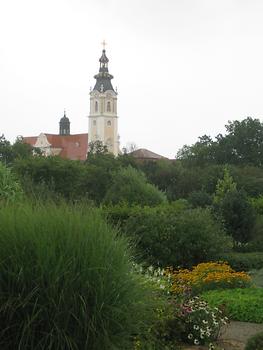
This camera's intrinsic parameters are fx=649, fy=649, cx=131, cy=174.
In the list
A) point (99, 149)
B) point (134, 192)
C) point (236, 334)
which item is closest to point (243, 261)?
point (236, 334)

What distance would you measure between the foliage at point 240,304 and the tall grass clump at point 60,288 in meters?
3.98

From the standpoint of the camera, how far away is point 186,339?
24.6 ft

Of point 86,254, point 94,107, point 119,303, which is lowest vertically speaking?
point 119,303

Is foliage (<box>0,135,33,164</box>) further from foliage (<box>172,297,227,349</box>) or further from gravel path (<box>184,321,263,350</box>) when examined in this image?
foliage (<box>172,297,227,349</box>)

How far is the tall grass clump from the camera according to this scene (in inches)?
205

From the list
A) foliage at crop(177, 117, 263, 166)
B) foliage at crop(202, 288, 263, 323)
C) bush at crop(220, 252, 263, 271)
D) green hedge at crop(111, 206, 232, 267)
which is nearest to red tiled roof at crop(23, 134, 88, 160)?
foliage at crop(177, 117, 263, 166)

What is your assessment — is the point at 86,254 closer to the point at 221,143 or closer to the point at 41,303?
the point at 41,303

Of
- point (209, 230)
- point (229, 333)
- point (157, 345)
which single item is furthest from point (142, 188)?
point (157, 345)

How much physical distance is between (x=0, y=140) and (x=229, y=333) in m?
69.6

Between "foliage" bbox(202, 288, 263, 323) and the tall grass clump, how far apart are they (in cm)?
398

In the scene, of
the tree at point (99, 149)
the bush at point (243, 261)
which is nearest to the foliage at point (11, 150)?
the tree at point (99, 149)

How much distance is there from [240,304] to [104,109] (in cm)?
12266

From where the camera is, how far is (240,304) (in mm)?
9484

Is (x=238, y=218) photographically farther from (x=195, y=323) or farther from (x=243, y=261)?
(x=195, y=323)
